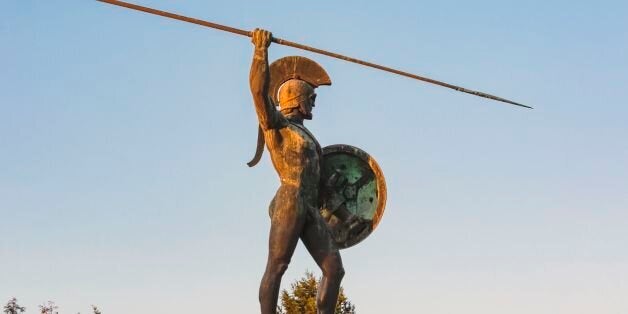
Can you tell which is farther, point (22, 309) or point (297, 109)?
point (22, 309)

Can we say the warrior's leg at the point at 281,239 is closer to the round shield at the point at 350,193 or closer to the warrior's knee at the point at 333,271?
the warrior's knee at the point at 333,271

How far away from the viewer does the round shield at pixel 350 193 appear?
1191 cm

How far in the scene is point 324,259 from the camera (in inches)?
440

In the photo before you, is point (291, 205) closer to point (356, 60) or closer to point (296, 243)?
point (296, 243)

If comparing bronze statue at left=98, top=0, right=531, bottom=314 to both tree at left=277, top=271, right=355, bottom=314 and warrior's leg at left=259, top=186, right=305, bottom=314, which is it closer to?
warrior's leg at left=259, top=186, right=305, bottom=314

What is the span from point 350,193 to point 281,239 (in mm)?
1424

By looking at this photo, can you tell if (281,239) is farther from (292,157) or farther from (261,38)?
(261,38)

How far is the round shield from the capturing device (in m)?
11.9

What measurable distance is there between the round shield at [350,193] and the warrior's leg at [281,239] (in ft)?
2.67

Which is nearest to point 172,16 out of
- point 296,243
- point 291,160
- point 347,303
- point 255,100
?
point 255,100

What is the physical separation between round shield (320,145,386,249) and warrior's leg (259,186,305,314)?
814mm

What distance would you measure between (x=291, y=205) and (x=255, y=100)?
1100mm

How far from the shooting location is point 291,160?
36.6 ft

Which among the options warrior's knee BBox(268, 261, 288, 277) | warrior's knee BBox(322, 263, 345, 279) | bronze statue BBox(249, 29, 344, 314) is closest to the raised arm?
bronze statue BBox(249, 29, 344, 314)
